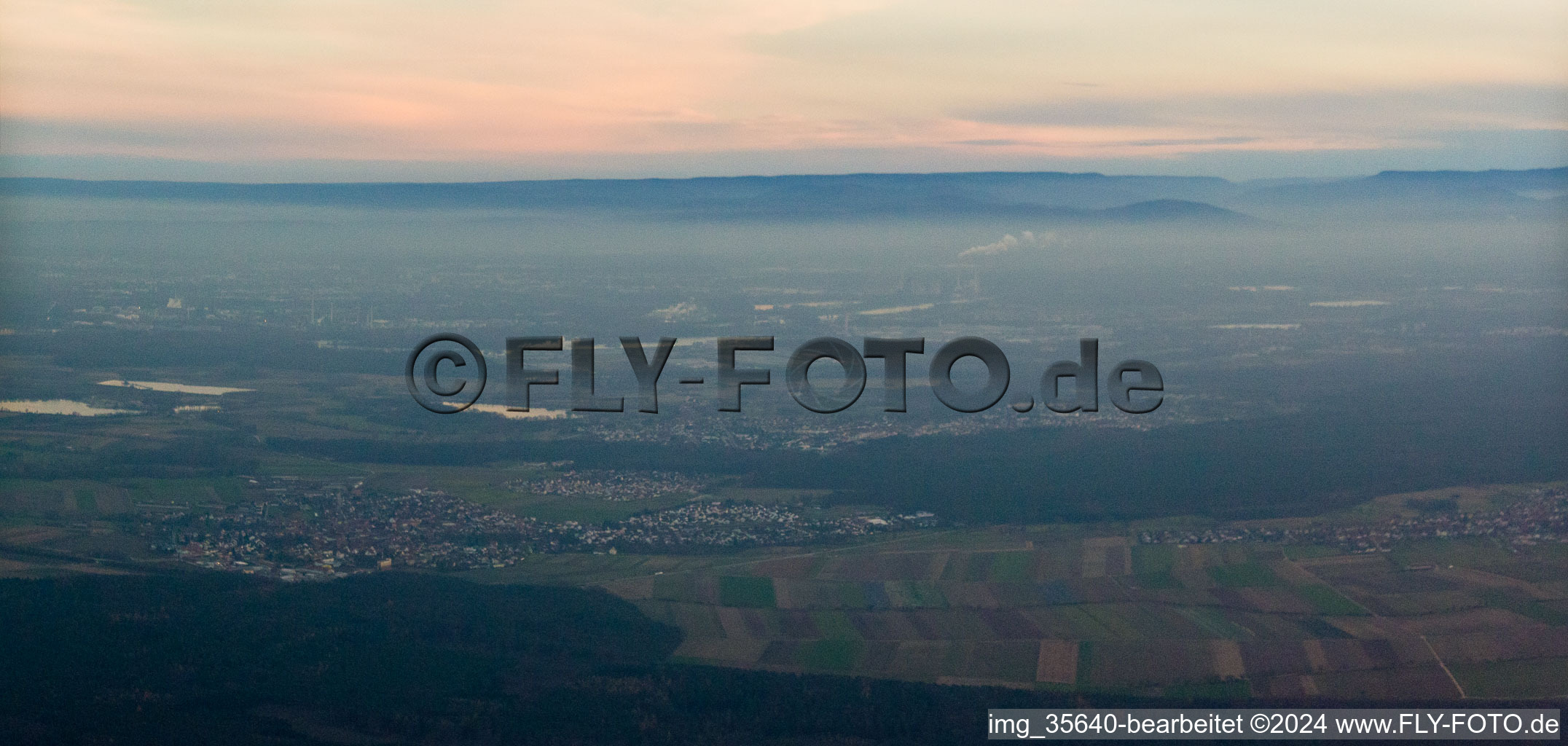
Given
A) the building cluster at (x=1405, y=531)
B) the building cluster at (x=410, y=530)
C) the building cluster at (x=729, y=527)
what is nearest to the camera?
the building cluster at (x=410, y=530)

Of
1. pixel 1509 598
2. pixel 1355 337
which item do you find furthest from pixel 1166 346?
pixel 1509 598

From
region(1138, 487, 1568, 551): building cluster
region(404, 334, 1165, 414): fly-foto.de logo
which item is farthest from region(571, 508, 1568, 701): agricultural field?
region(404, 334, 1165, 414): fly-foto.de logo

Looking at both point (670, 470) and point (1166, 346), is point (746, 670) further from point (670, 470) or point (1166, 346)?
point (1166, 346)

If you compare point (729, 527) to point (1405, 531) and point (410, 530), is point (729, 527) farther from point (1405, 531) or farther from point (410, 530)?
point (1405, 531)

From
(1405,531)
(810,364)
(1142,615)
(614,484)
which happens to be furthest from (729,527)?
(1405,531)

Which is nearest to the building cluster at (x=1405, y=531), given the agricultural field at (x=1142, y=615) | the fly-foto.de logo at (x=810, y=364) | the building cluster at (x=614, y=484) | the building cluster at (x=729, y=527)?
the agricultural field at (x=1142, y=615)

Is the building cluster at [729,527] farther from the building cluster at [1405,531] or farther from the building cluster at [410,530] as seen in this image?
the building cluster at [1405,531]

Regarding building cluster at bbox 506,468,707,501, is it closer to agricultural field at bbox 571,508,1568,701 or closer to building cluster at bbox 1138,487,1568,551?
agricultural field at bbox 571,508,1568,701
